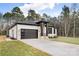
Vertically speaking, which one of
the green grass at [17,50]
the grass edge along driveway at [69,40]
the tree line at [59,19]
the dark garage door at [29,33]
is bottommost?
the green grass at [17,50]

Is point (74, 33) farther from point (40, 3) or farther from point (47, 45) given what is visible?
point (40, 3)

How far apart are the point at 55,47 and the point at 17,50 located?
996 mm

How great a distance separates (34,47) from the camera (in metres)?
5.92

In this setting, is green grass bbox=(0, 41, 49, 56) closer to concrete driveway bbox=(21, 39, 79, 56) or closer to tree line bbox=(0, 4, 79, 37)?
concrete driveway bbox=(21, 39, 79, 56)

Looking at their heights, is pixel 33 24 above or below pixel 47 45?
above

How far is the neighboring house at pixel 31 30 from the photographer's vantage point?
5.91 m

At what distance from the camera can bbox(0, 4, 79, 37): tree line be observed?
19.1ft

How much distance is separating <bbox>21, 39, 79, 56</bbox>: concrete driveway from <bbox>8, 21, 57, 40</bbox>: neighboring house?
0.57ft

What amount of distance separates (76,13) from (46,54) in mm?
1312

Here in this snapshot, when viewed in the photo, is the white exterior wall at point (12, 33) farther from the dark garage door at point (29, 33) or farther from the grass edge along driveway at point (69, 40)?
the grass edge along driveway at point (69, 40)

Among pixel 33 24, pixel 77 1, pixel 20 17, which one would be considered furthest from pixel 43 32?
pixel 77 1

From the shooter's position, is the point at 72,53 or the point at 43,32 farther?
the point at 43,32

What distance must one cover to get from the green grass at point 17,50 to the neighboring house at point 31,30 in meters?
0.23

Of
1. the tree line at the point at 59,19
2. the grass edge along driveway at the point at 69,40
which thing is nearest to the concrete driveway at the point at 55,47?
the grass edge along driveway at the point at 69,40
